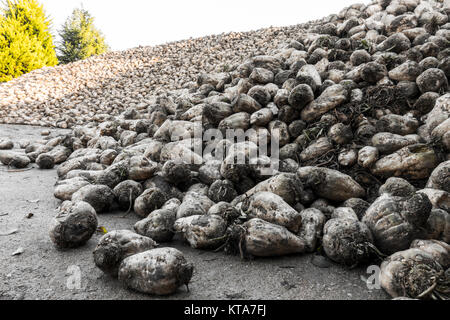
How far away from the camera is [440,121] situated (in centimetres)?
248

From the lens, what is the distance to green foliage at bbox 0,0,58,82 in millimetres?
10820

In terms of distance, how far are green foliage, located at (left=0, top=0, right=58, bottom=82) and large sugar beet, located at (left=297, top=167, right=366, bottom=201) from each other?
39.0 feet

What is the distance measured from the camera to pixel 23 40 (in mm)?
11328

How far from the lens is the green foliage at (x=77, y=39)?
16.1 m

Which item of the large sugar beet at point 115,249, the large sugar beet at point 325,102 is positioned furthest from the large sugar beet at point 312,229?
the large sugar beet at point 325,102

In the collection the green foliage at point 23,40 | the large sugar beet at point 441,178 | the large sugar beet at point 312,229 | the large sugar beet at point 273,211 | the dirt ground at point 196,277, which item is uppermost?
the green foliage at point 23,40

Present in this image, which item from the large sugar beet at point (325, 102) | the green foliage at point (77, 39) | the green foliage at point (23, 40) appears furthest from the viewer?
the green foliage at point (77, 39)

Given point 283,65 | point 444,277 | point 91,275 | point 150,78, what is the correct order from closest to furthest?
point 444,277 < point 91,275 < point 283,65 < point 150,78

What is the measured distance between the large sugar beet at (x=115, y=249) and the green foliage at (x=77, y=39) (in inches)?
668

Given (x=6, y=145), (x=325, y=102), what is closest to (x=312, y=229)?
(x=325, y=102)

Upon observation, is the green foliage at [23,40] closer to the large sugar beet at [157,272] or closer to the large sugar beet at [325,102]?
the large sugar beet at [325,102]

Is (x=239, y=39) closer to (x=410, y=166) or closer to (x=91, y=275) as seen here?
(x=410, y=166)

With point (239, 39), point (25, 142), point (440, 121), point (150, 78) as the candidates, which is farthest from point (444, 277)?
point (239, 39)
